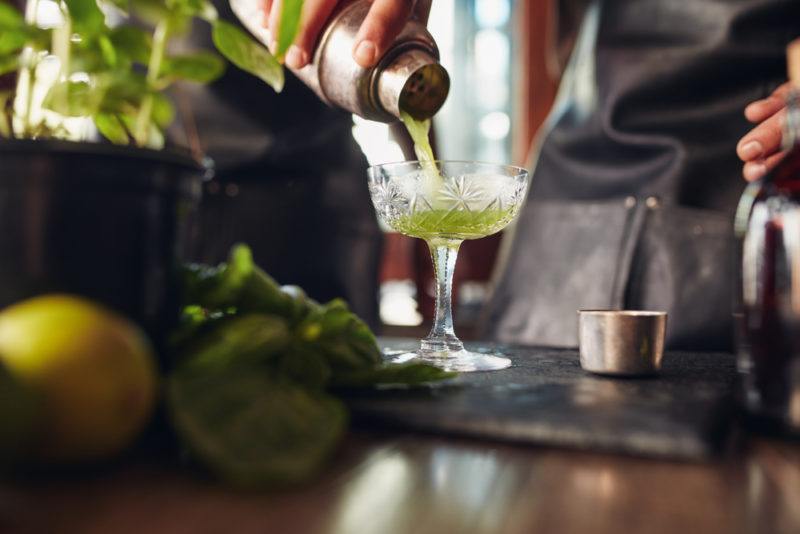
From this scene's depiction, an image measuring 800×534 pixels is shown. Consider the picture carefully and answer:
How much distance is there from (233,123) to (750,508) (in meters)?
1.34

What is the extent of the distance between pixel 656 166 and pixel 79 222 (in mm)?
1132

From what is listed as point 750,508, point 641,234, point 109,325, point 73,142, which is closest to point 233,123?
point 641,234

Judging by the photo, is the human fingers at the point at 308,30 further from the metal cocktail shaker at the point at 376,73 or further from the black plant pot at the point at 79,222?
the black plant pot at the point at 79,222

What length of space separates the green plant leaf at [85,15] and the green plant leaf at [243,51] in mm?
91

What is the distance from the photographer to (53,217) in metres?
0.50

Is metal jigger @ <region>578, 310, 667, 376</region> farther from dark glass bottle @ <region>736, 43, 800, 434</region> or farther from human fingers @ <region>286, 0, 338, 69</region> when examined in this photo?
human fingers @ <region>286, 0, 338, 69</region>

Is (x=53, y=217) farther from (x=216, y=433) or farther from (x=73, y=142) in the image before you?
(x=216, y=433)

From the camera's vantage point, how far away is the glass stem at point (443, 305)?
2.90ft

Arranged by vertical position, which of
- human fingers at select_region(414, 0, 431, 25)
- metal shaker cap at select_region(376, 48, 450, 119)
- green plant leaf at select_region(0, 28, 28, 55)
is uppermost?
human fingers at select_region(414, 0, 431, 25)

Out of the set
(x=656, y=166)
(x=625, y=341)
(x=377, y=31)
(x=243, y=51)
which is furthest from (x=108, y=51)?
(x=656, y=166)

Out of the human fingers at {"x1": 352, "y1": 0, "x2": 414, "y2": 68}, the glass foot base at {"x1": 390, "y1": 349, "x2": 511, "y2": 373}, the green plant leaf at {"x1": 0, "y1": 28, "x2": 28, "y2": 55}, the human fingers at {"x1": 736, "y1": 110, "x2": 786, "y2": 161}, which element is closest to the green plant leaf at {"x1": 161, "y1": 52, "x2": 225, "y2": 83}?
the green plant leaf at {"x1": 0, "y1": 28, "x2": 28, "y2": 55}

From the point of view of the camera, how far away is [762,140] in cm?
100

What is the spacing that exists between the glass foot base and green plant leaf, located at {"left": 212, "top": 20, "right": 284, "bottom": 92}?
342 mm

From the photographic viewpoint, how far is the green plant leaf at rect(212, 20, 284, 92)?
62cm
